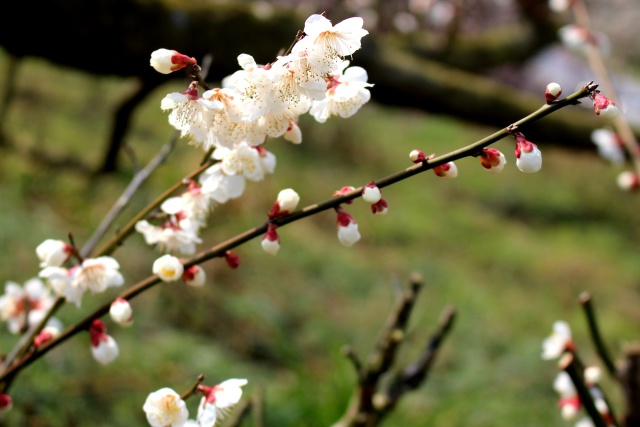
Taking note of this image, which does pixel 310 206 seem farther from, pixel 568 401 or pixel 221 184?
pixel 568 401

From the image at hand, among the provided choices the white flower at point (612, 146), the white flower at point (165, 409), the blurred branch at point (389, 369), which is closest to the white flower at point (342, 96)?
the white flower at point (165, 409)

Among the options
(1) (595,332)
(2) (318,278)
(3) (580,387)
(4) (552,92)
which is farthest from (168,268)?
(2) (318,278)

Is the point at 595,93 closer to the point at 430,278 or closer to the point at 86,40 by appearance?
the point at 86,40

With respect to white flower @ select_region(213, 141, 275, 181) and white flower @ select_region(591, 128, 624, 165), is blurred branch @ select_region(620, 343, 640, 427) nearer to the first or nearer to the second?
white flower @ select_region(213, 141, 275, 181)

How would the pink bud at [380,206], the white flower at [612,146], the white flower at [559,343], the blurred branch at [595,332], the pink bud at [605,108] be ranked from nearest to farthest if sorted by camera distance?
the pink bud at [605,108], the pink bud at [380,206], the blurred branch at [595,332], the white flower at [559,343], the white flower at [612,146]

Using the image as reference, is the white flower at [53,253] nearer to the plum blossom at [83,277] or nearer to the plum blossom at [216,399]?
the plum blossom at [83,277]

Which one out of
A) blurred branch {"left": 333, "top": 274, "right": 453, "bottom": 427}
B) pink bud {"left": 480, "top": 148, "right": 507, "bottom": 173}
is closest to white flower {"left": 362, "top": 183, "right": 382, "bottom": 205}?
pink bud {"left": 480, "top": 148, "right": 507, "bottom": 173}
